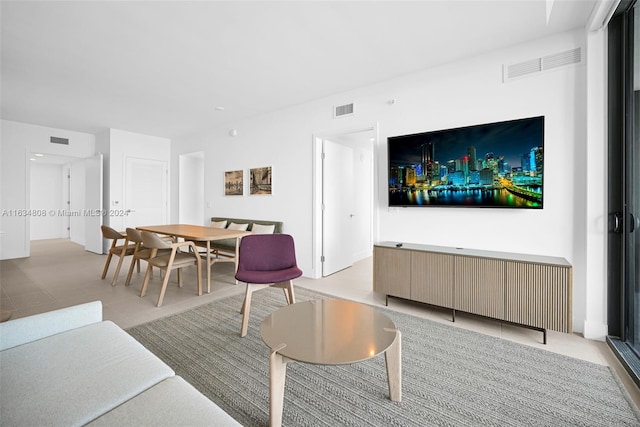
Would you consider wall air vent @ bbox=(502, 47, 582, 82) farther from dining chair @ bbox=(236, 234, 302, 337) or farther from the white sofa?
the white sofa

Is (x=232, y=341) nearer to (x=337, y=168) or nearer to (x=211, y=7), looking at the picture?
(x=211, y=7)

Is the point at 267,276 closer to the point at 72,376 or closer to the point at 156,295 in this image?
the point at 72,376

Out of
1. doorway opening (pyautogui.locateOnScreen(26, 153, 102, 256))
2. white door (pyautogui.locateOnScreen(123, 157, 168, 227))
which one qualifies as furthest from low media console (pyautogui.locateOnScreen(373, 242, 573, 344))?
doorway opening (pyautogui.locateOnScreen(26, 153, 102, 256))

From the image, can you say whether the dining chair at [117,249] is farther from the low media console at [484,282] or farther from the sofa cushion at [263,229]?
the low media console at [484,282]

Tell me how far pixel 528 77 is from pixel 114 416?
3830 mm

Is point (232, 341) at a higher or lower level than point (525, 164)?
lower

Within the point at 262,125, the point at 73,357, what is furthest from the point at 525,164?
the point at 262,125

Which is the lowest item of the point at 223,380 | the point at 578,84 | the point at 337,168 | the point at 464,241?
the point at 223,380

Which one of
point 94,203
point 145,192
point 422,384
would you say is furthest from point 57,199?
point 422,384

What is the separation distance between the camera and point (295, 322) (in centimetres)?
170

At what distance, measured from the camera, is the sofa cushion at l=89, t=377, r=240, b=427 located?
927mm

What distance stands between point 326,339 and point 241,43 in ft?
9.42

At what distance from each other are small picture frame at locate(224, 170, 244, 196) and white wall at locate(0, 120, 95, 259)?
161 inches

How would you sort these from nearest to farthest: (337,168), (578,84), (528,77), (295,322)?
(295,322), (578,84), (528,77), (337,168)
